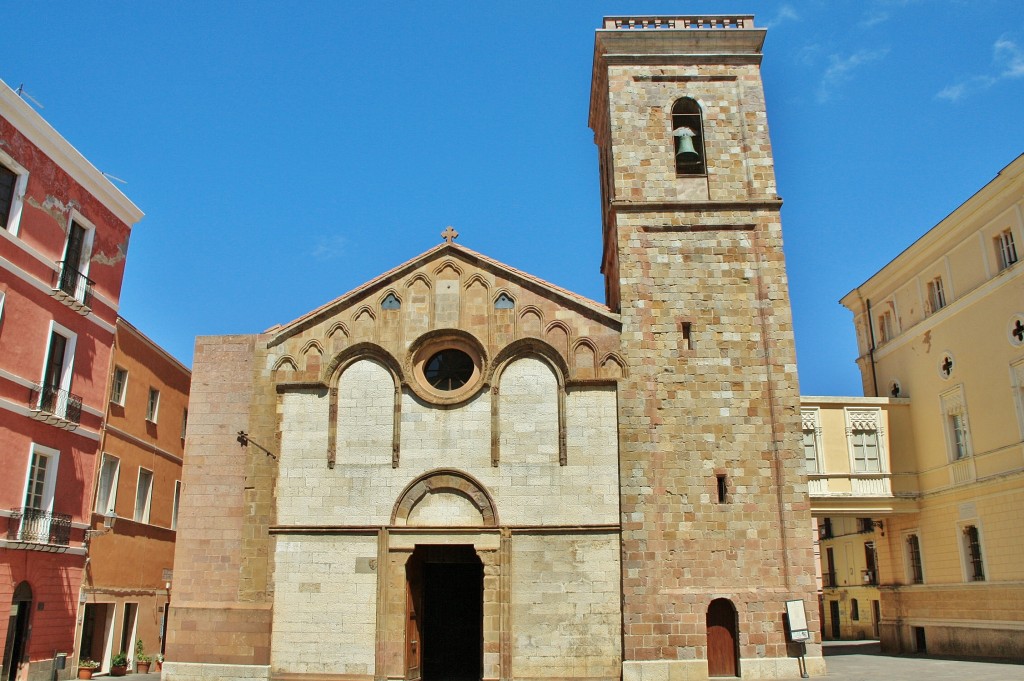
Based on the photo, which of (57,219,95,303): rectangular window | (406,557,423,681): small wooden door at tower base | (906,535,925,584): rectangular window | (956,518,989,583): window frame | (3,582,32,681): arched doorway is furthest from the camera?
(906,535,925,584): rectangular window

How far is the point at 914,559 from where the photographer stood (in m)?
27.7

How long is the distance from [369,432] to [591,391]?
18.1 feet

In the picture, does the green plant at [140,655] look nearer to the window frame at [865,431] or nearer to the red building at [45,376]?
the red building at [45,376]

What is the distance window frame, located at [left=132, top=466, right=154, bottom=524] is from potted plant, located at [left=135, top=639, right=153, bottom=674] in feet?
11.8

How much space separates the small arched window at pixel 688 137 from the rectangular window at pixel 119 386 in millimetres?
17165

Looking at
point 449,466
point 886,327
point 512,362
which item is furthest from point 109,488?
point 886,327

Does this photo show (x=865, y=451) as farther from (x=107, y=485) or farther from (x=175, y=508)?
(x=107, y=485)

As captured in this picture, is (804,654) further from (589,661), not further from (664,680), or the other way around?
(589,661)

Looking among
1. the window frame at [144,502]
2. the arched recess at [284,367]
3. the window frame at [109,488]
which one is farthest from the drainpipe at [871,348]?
the window frame at [109,488]

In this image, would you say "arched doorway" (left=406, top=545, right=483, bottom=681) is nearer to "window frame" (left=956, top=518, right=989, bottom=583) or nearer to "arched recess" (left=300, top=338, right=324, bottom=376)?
"arched recess" (left=300, top=338, right=324, bottom=376)

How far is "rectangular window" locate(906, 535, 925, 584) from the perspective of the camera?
90.2 ft

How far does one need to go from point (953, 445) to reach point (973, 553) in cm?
312

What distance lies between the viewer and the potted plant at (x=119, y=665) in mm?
24109

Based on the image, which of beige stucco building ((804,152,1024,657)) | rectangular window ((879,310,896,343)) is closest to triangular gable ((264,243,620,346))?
beige stucco building ((804,152,1024,657))
